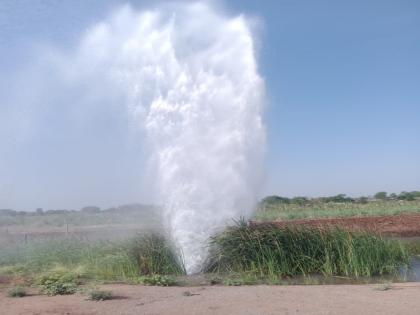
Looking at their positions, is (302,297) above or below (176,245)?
below

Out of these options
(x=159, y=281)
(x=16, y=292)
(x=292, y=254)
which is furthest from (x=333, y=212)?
(x=16, y=292)

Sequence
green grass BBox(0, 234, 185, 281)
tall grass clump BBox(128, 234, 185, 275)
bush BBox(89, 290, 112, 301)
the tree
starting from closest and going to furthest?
bush BBox(89, 290, 112, 301)
green grass BBox(0, 234, 185, 281)
tall grass clump BBox(128, 234, 185, 275)
the tree

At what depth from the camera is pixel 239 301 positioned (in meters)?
11.3

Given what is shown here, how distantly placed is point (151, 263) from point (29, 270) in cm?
399

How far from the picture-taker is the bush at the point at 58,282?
509 inches

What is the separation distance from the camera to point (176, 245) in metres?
16.9

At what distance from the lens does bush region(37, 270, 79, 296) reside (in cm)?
1292

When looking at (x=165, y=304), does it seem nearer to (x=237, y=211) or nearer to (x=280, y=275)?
(x=280, y=275)

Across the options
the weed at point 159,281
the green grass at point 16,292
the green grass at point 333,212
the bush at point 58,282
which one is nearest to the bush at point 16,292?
the green grass at point 16,292

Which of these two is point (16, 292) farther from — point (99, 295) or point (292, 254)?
point (292, 254)

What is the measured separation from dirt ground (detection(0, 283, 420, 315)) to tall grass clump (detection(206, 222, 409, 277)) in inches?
99.3

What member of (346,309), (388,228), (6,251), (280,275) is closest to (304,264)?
(280,275)

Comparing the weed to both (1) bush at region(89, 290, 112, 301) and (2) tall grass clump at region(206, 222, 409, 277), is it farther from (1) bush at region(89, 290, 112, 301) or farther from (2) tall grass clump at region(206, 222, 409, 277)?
(1) bush at region(89, 290, 112, 301)

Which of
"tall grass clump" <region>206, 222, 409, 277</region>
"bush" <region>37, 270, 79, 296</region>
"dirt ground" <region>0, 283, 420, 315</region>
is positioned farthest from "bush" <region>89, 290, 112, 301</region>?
"tall grass clump" <region>206, 222, 409, 277</region>
